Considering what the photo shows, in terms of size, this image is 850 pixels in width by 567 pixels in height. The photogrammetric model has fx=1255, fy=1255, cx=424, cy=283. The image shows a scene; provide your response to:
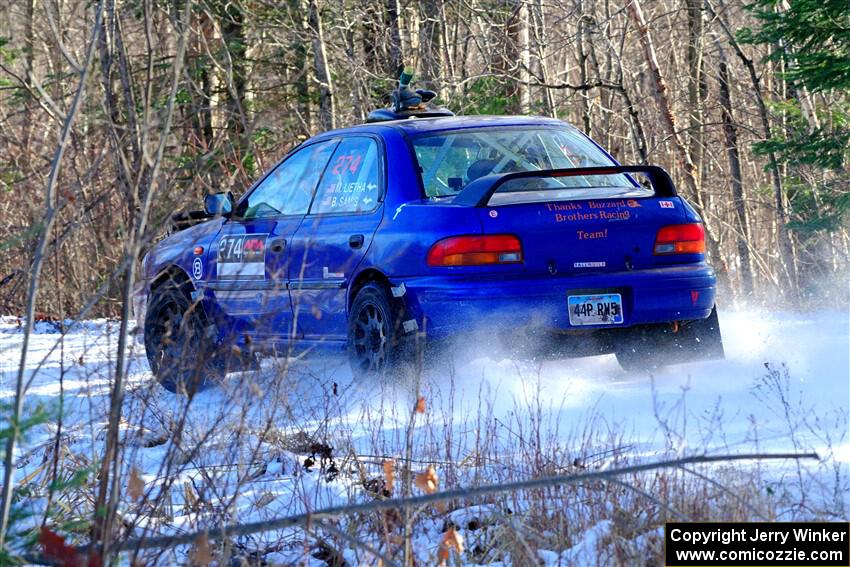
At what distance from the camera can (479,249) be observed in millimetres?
6930

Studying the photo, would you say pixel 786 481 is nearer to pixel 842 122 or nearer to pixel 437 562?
pixel 437 562

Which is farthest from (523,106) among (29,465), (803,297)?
(29,465)

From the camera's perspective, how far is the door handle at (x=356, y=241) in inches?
298

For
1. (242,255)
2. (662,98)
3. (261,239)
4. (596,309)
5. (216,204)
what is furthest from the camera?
(662,98)

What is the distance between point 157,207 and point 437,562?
63.4 inches

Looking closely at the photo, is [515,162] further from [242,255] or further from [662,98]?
[662,98]

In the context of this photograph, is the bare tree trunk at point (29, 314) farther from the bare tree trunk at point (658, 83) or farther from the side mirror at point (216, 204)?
the bare tree trunk at point (658, 83)

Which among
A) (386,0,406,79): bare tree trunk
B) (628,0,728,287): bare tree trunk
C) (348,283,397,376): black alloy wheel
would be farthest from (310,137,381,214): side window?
(386,0,406,79): bare tree trunk

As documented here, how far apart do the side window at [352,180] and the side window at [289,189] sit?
0.10m

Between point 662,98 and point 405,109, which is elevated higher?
point 662,98

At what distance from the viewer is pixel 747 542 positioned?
13.9 ft

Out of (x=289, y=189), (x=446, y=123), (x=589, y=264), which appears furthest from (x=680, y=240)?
(x=289, y=189)

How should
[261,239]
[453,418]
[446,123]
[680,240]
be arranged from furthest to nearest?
[261,239] < [446,123] < [680,240] < [453,418]

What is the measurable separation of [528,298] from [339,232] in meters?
1.46
